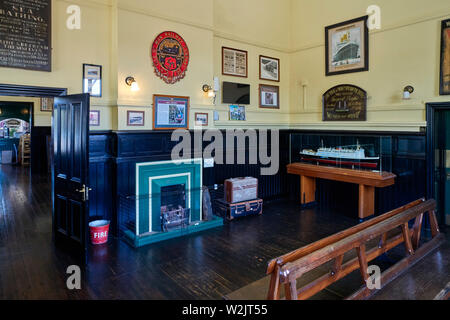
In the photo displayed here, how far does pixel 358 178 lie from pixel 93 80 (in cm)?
460

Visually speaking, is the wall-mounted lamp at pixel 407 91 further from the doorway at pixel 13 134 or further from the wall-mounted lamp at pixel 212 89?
the doorway at pixel 13 134

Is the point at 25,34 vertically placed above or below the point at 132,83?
above

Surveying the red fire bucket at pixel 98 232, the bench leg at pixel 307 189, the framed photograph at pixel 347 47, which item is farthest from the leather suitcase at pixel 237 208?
the framed photograph at pixel 347 47

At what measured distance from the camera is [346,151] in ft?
19.9

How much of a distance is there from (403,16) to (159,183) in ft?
16.5

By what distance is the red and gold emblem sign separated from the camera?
5.13 m

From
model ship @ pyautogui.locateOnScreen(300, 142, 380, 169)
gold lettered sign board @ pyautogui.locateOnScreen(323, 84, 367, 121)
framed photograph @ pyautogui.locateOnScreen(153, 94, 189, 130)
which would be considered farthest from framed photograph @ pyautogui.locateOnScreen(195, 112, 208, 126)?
gold lettered sign board @ pyautogui.locateOnScreen(323, 84, 367, 121)

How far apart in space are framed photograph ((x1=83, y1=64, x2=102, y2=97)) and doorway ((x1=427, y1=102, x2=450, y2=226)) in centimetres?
526

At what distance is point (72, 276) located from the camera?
143 inches

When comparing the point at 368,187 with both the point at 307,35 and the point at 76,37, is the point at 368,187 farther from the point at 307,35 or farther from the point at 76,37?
the point at 76,37

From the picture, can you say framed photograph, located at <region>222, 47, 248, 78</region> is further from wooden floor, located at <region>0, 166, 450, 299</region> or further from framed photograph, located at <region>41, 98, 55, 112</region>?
framed photograph, located at <region>41, 98, 55, 112</region>

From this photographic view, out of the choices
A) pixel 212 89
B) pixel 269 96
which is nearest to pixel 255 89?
pixel 269 96

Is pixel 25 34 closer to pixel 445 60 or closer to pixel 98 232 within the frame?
pixel 98 232
